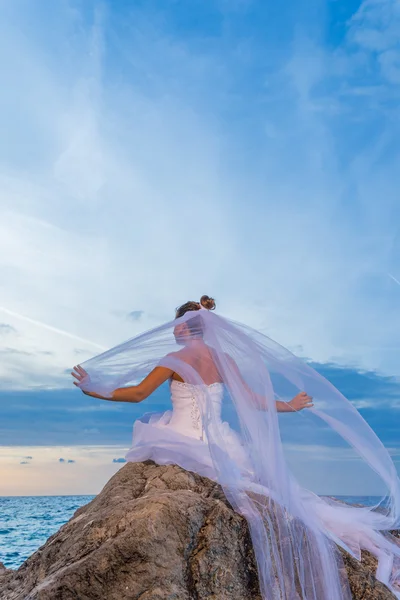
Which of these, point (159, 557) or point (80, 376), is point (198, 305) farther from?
point (159, 557)

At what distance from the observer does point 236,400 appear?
6082mm

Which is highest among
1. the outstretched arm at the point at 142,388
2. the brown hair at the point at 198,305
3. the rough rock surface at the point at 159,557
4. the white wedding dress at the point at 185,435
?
the brown hair at the point at 198,305

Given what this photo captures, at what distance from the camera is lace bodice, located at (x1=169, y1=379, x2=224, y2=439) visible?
20.4 ft

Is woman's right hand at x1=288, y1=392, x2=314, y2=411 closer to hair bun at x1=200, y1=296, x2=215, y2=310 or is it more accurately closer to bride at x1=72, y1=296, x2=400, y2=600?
bride at x1=72, y1=296, x2=400, y2=600

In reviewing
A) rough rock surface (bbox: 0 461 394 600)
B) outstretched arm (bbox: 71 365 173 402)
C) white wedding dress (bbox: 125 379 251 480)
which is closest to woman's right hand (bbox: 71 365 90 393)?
outstretched arm (bbox: 71 365 173 402)

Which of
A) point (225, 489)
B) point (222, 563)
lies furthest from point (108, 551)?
point (225, 489)

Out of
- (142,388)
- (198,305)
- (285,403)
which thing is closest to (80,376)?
(142,388)

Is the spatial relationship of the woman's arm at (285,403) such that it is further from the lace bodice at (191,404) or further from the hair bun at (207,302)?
the hair bun at (207,302)

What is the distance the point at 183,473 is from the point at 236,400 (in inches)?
34.3

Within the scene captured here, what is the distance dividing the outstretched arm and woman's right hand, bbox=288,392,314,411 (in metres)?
1.30

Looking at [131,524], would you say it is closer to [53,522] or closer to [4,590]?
[4,590]

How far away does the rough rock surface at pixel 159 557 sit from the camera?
4520 millimetres

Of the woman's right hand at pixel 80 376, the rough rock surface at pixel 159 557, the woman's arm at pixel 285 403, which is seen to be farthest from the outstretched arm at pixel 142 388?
the rough rock surface at pixel 159 557

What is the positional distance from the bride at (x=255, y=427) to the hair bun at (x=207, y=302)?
0.05ft
